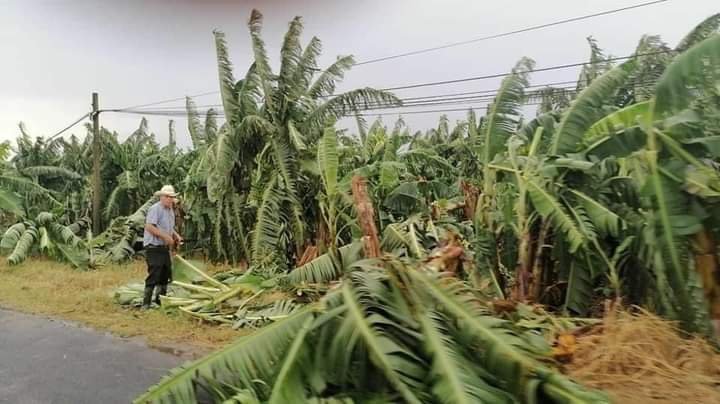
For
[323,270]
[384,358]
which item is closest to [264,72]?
[323,270]

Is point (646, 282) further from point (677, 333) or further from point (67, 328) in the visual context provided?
point (67, 328)

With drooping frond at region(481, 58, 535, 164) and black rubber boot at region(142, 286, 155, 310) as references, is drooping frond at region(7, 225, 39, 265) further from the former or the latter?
drooping frond at region(481, 58, 535, 164)

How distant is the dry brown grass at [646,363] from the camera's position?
4.24 meters

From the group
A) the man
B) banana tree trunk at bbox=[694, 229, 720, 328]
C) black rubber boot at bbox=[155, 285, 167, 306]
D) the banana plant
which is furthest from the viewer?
the banana plant

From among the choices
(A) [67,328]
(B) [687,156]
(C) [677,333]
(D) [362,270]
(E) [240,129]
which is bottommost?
(A) [67,328]

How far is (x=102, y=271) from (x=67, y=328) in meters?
5.50

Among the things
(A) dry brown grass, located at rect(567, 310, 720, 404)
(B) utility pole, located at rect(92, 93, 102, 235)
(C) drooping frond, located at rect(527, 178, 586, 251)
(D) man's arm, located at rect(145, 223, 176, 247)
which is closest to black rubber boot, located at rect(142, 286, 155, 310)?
(D) man's arm, located at rect(145, 223, 176, 247)

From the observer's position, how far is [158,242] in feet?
29.3

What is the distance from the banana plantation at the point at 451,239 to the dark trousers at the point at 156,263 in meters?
0.50

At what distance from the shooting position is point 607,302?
5855 millimetres

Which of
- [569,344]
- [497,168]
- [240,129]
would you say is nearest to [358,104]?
[240,129]

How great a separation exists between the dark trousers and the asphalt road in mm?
1252

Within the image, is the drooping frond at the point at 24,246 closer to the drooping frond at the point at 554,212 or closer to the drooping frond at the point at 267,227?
the drooping frond at the point at 267,227

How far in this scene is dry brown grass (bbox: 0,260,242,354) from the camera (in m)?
7.43
